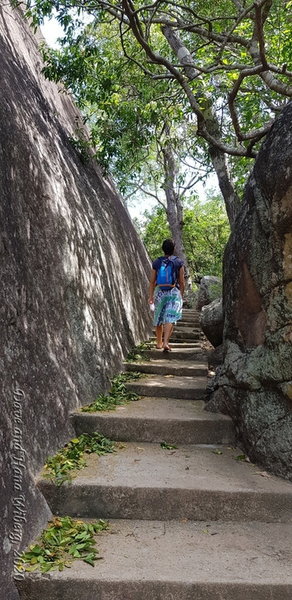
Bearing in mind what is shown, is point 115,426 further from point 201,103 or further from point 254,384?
point 201,103

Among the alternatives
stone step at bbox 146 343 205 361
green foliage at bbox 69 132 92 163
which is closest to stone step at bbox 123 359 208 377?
stone step at bbox 146 343 205 361

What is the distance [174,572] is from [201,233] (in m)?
17.5

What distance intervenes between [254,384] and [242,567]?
1494mm

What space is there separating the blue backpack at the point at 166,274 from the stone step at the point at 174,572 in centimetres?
399

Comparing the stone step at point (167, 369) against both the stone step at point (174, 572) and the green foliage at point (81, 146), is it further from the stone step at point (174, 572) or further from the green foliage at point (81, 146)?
the green foliage at point (81, 146)

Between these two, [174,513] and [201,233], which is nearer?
[174,513]

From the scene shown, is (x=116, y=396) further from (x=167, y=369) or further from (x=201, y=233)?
(x=201, y=233)

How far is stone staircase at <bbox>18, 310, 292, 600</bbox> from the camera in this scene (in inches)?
85.9

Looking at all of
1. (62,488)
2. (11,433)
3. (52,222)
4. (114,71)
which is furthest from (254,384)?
(114,71)

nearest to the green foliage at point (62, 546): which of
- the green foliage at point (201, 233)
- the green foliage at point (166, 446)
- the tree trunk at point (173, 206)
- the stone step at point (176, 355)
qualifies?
the green foliage at point (166, 446)

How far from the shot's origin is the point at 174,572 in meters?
2.24

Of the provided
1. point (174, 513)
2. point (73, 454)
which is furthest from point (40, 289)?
point (174, 513)

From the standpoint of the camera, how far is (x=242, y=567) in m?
2.30

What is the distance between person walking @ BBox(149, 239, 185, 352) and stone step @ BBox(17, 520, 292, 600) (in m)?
3.84
